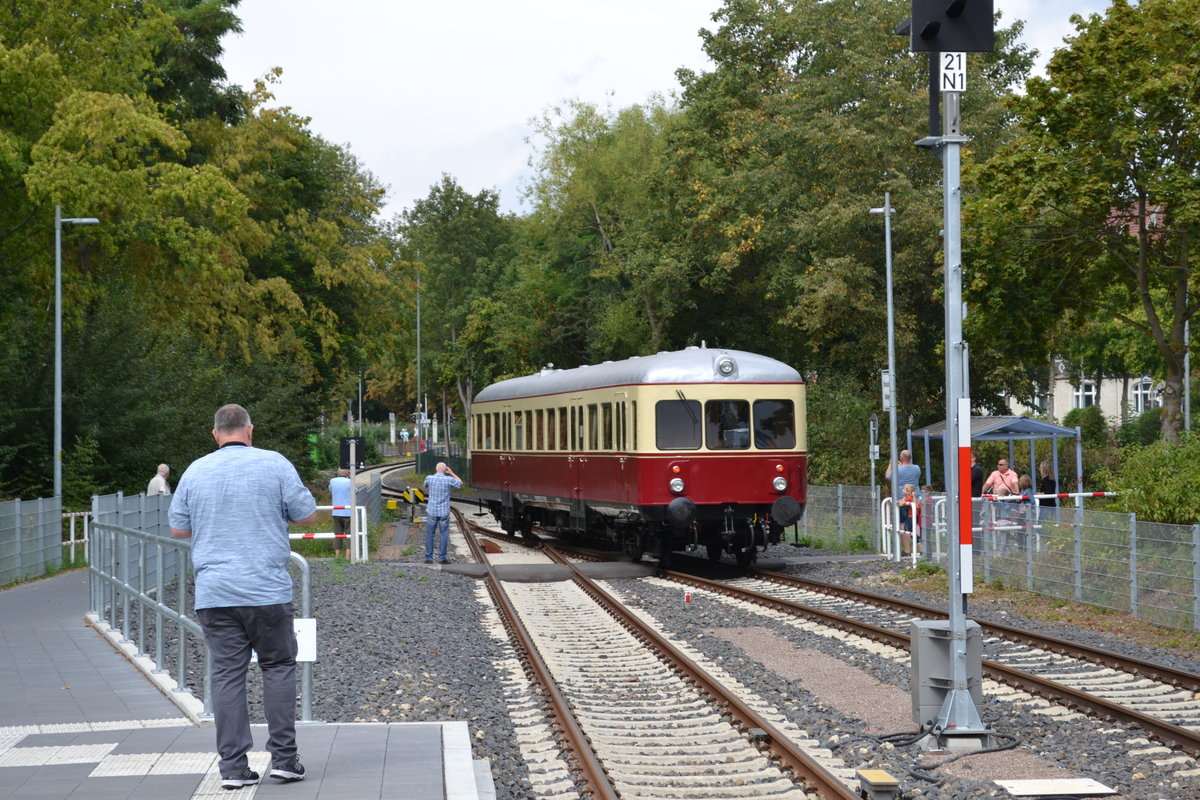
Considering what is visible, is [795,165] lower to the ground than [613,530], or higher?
higher

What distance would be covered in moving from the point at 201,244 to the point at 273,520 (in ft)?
94.5

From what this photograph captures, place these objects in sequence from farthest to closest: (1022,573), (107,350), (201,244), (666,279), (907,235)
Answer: (666,279), (907,235), (201,244), (107,350), (1022,573)

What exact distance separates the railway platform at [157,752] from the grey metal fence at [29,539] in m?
11.8

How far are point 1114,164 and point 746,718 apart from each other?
21.2 meters

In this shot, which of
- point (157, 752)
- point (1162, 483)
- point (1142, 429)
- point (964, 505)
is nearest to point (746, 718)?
point (964, 505)

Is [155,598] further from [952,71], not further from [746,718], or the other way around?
[952,71]

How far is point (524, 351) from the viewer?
2608 inches

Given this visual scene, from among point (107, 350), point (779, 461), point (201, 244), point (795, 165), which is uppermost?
point (795, 165)

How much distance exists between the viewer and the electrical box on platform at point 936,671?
1021cm

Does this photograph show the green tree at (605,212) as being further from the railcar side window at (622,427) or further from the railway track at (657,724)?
the railway track at (657,724)

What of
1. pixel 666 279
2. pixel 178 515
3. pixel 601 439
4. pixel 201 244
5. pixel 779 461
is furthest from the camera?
pixel 666 279

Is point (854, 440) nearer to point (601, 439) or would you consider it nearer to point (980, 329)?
point (980, 329)

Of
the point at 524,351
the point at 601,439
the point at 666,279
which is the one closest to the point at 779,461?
the point at 601,439

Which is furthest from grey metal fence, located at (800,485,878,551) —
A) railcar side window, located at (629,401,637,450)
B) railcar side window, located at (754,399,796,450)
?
railcar side window, located at (629,401,637,450)
